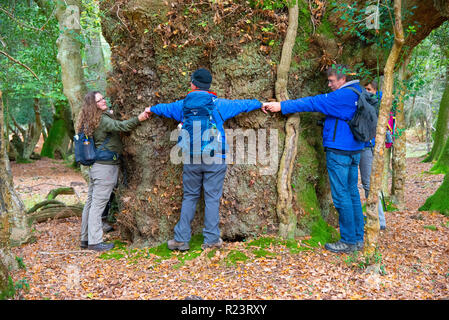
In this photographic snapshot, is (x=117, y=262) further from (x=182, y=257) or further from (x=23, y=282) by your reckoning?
(x=23, y=282)

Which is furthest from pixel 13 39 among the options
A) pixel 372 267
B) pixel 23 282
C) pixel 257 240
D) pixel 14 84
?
pixel 372 267

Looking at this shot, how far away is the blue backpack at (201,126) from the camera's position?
4.69 m

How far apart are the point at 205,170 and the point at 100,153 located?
189 cm

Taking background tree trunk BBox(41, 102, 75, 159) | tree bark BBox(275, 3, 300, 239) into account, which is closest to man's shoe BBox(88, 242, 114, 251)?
tree bark BBox(275, 3, 300, 239)

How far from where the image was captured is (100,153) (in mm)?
5484

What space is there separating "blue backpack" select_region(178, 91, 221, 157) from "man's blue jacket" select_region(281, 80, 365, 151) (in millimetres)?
1270

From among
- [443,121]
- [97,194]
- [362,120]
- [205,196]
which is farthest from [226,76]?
[443,121]

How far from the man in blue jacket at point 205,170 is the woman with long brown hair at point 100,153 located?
101cm

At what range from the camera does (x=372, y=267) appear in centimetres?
413

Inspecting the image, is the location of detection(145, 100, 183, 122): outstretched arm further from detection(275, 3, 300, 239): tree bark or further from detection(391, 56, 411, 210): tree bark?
detection(391, 56, 411, 210): tree bark

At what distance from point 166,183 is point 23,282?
2302mm

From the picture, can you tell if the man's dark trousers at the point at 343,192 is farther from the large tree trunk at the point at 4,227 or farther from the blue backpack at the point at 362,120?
the large tree trunk at the point at 4,227

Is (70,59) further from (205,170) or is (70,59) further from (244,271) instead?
(244,271)

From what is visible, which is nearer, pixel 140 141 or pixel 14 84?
pixel 140 141
